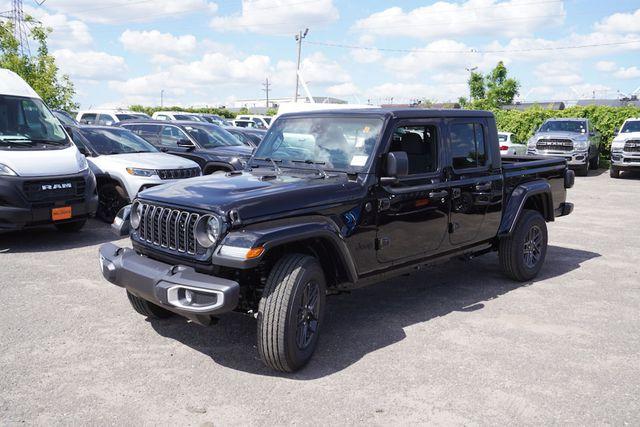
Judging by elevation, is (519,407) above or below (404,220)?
below

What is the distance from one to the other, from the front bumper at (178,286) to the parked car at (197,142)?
22.6 ft

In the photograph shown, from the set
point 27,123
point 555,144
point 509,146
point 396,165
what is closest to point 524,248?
point 396,165

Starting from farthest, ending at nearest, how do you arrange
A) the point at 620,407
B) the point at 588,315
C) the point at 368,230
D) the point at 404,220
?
1. the point at 588,315
2. the point at 404,220
3. the point at 368,230
4. the point at 620,407

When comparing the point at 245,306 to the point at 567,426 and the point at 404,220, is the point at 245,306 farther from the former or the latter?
the point at 567,426

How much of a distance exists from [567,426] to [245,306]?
221 cm

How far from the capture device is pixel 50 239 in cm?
834

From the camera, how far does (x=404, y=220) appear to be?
4.89 m

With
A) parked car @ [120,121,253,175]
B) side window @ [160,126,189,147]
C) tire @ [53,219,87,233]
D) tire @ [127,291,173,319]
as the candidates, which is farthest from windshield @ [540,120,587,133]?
tire @ [127,291,173,319]

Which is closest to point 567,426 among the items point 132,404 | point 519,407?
point 519,407

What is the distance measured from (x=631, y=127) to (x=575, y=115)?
4.77 meters

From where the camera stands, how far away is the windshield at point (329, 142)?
15.6 ft

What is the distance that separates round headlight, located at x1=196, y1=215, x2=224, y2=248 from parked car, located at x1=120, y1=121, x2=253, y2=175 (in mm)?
7056

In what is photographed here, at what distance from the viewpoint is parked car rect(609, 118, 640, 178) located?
60.6ft

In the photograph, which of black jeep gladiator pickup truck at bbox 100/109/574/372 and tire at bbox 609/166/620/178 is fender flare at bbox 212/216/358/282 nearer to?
black jeep gladiator pickup truck at bbox 100/109/574/372
